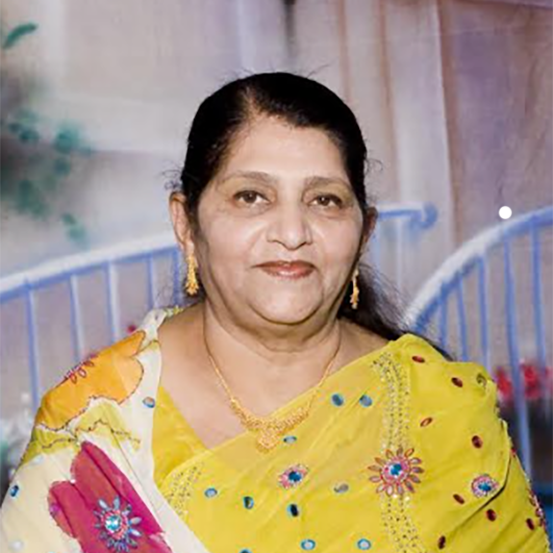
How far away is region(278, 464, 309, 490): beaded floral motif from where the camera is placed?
2168 mm

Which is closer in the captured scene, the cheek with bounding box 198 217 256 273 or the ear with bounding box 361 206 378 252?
the cheek with bounding box 198 217 256 273

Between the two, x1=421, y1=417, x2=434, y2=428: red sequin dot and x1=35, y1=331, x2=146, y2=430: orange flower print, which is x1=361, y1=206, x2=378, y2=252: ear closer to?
x1=421, y1=417, x2=434, y2=428: red sequin dot

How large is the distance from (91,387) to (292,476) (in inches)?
13.5

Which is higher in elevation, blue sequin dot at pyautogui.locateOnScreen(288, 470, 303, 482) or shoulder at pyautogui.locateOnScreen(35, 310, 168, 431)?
shoulder at pyautogui.locateOnScreen(35, 310, 168, 431)

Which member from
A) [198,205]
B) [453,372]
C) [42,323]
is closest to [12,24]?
[42,323]

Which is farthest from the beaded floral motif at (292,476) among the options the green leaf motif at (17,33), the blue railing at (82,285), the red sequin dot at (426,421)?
the green leaf motif at (17,33)

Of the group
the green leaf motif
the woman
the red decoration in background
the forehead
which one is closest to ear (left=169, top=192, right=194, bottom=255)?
the woman

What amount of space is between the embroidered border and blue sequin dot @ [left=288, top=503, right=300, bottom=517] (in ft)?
0.42

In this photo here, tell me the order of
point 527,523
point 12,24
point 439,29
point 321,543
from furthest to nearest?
point 439,29
point 12,24
point 527,523
point 321,543

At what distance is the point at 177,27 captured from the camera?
338 cm

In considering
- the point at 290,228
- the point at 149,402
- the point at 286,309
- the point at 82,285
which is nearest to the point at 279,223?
the point at 290,228

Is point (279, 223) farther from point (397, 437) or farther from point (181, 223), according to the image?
point (397, 437)

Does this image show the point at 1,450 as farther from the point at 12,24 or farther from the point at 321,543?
the point at 321,543

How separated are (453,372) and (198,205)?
0.49 metres
